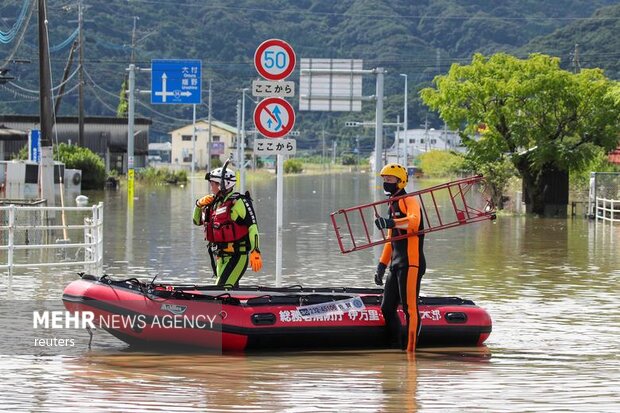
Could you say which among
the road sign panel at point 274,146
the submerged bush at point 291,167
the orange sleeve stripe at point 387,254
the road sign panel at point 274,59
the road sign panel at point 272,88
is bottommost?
the orange sleeve stripe at point 387,254

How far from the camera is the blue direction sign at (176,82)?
55.2 m

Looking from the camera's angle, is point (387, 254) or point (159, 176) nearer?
point (387, 254)

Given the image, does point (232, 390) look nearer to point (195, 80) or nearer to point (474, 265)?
point (474, 265)

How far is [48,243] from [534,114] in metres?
25.6

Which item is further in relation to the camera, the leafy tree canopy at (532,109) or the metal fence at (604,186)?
the leafy tree canopy at (532,109)

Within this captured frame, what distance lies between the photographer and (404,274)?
473 inches

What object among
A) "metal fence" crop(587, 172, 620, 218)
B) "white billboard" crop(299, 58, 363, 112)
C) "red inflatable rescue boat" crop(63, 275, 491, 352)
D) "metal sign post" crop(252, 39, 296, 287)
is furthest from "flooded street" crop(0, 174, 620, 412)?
"white billboard" crop(299, 58, 363, 112)

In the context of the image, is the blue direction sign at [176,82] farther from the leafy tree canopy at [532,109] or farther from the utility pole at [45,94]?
A: the utility pole at [45,94]

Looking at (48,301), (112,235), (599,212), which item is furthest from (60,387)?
(599,212)

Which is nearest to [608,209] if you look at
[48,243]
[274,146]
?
[48,243]

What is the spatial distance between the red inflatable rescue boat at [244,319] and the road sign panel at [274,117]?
301 centimetres

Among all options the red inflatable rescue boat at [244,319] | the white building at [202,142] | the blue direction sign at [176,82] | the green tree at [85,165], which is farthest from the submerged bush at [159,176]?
the red inflatable rescue boat at [244,319]

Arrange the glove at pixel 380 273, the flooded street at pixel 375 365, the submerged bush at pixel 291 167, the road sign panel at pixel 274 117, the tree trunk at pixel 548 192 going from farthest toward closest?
the submerged bush at pixel 291 167 < the tree trunk at pixel 548 192 < the road sign panel at pixel 274 117 < the glove at pixel 380 273 < the flooded street at pixel 375 365

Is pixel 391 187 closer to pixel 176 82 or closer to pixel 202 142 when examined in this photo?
pixel 176 82
